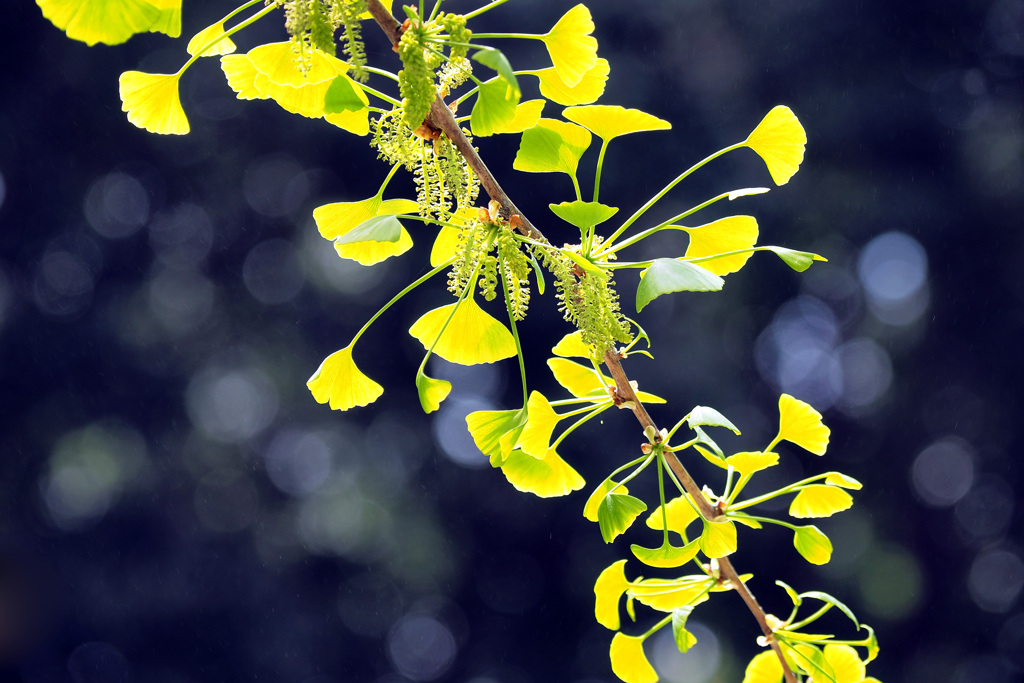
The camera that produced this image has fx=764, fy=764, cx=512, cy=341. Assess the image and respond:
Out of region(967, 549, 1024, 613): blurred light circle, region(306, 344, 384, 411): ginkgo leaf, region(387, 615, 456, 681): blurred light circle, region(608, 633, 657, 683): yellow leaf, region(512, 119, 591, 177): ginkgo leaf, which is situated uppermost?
region(512, 119, 591, 177): ginkgo leaf

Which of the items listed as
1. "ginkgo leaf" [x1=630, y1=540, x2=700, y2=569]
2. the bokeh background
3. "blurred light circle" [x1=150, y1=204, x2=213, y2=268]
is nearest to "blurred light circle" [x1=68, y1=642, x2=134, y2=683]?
the bokeh background

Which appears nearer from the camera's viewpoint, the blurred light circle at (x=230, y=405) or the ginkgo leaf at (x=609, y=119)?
the ginkgo leaf at (x=609, y=119)

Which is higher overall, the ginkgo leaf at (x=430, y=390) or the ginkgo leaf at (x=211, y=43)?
the ginkgo leaf at (x=211, y=43)

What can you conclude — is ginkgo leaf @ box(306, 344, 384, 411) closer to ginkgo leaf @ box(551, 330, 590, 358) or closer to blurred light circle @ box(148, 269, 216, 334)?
ginkgo leaf @ box(551, 330, 590, 358)

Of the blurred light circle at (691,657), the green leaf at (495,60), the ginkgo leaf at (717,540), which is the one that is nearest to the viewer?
the green leaf at (495,60)

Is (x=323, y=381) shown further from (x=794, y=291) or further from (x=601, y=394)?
(x=794, y=291)

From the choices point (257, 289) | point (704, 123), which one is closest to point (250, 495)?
point (257, 289)

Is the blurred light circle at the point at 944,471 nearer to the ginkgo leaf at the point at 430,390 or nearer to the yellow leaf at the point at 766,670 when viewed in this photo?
the yellow leaf at the point at 766,670

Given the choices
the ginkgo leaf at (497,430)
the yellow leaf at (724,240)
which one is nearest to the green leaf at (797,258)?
the yellow leaf at (724,240)
